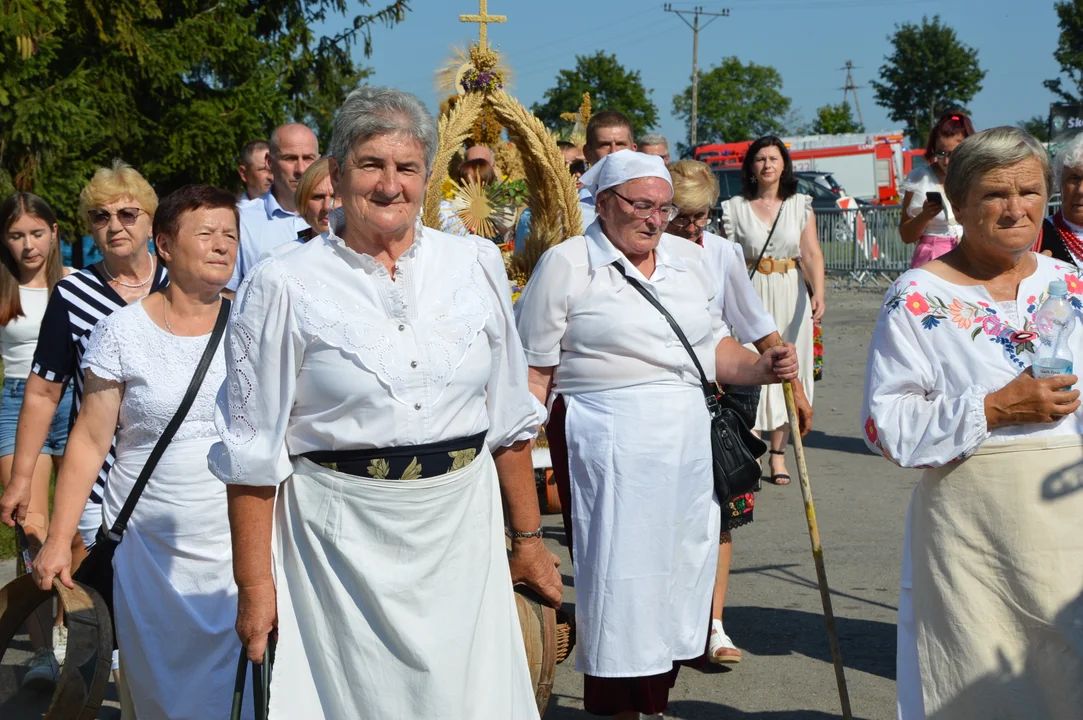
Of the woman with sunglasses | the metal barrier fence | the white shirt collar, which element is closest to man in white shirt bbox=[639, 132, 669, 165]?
the woman with sunglasses

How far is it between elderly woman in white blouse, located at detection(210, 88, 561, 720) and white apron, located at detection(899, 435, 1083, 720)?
128cm

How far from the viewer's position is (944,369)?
3.63 meters

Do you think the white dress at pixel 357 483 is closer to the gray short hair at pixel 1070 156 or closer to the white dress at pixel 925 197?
the gray short hair at pixel 1070 156

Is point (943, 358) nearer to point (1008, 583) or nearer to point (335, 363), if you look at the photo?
point (1008, 583)

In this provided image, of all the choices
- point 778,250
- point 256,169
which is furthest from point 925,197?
point 256,169

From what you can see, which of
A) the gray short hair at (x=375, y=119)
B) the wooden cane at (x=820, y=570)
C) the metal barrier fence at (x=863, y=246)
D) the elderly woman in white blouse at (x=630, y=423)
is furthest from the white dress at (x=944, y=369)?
the metal barrier fence at (x=863, y=246)

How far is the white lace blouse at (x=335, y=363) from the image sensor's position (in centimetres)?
307

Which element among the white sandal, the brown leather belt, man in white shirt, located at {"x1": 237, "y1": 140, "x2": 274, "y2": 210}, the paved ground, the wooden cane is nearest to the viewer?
the wooden cane

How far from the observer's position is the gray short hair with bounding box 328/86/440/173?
3188mm

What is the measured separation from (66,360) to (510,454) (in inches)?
73.7

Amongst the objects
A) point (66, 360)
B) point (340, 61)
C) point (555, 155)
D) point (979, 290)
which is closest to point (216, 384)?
point (66, 360)

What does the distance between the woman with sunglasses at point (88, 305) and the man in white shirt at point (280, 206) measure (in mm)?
1458

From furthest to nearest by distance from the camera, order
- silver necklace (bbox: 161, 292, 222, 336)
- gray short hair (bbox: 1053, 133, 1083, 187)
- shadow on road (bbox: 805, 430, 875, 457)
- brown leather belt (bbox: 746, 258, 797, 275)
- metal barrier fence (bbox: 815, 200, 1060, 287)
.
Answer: metal barrier fence (bbox: 815, 200, 1060, 287) < shadow on road (bbox: 805, 430, 875, 457) < brown leather belt (bbox: 746, 258, 797, 275) < gray short hair (bbox: 1053, 133, 1083, 187) < silver necklace (bbox: 161, 292, 222, 336)

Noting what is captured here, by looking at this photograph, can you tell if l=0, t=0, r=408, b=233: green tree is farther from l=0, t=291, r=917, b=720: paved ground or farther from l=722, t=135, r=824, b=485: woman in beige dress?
l=0, t=291, r=917, b=720: paved ground
